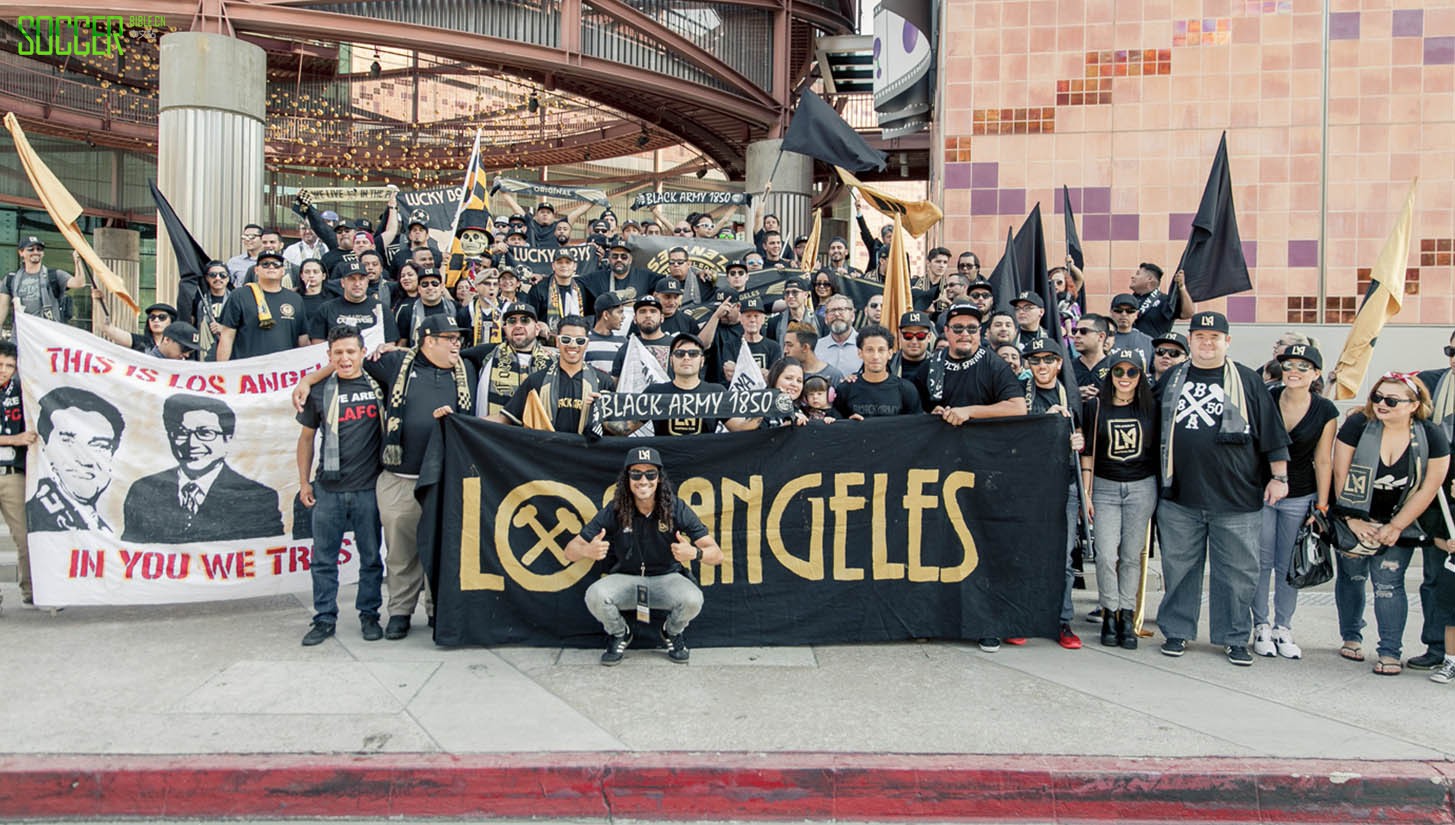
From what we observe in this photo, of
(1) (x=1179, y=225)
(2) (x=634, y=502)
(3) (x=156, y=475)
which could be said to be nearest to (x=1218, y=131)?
(1) (x=1179, y=225)

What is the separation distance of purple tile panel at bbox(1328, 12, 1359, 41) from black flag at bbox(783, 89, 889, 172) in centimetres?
511

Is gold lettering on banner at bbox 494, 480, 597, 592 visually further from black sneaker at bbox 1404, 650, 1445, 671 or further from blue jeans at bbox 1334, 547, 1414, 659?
black sneaker at bbox 1404, 650, 1445, 671

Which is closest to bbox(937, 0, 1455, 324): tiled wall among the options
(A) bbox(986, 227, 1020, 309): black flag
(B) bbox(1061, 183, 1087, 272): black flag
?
(B) bbox(1061, 183, 1087, 272): black flag

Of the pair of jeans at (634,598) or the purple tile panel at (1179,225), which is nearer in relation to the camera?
the pair of jeans at (634,598)

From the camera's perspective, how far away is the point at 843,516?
6523 millimetres

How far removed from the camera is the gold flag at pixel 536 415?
6.61 meters

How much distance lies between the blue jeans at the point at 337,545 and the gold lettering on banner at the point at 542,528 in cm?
80

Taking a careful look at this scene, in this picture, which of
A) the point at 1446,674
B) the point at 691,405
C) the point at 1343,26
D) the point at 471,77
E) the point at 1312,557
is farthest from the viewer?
the point at 471,77

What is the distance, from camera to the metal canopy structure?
16.5 m

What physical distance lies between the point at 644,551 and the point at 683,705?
102cm

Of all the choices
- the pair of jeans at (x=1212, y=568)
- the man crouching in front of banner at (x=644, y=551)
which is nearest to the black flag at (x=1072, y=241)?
the pair of jeans at (x=1212, y=568)

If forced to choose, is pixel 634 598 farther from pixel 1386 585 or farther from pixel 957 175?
pixel 957 175

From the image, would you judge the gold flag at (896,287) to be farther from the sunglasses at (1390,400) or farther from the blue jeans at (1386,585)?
the blue jeans at (1386,585)

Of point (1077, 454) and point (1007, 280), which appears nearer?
point (1077, 454)
